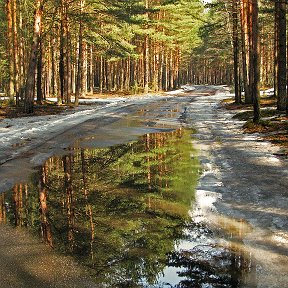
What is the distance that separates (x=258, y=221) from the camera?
544 centimetres

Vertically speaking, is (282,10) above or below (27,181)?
above

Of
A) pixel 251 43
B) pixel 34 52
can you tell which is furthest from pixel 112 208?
pixel 251 43

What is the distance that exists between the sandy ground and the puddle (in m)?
0.19

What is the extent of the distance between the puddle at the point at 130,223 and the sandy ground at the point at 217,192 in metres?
0.19

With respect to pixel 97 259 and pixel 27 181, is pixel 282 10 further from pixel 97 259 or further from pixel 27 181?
pixel 97 259

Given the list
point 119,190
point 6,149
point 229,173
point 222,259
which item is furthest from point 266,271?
point 6,149

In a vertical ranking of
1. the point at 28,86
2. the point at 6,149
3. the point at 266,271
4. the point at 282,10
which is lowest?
the point at 266,271

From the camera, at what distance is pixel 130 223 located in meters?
5.39

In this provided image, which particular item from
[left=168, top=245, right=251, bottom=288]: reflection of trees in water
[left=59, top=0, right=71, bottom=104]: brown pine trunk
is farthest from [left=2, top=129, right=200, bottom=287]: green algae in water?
[left=59, top=0, right=71, bottom=104]: brown pine trunk

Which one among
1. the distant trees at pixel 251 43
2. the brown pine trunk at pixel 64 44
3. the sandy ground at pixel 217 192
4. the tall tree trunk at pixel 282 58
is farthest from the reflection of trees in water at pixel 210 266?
the brown pine trunk at pixel 64 44

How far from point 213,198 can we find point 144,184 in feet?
4.83

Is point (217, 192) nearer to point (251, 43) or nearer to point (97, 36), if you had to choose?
point (251, 43)

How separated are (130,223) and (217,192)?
210 centimetres

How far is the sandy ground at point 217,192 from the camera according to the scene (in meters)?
3.99
